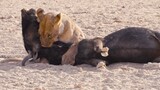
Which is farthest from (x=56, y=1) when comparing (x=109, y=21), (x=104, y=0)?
(x=109, y=21)

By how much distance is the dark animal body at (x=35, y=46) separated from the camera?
8.11 meters

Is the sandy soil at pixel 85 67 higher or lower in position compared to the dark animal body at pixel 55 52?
lower

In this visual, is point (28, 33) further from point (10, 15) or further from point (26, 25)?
point (10, 15)

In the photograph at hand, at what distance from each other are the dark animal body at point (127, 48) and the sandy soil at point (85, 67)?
12 centimetres

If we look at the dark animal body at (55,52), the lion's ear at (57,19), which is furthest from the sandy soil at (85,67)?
the lion's ear at (57,19)

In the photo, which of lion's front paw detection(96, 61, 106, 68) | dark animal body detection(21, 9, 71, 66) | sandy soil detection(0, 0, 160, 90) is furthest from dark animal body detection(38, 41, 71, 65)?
lion's front paw detection(96, 61, 106, 68)

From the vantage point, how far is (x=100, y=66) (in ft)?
25.1

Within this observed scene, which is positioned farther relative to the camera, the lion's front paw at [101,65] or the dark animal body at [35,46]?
the dark animal body at [35,46]

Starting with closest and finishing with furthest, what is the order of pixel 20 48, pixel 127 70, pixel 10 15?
pixel 127 70 < pixel 20 48 < pixel 10 15

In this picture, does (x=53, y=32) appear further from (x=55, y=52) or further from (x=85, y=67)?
(x=85, y=67)

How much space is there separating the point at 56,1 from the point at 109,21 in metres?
4.64

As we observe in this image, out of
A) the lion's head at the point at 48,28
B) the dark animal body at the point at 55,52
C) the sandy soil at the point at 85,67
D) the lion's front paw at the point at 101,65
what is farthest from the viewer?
the dark animal body at the point at 55,52

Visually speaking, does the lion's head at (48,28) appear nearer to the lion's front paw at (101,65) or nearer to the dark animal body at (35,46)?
the dark animal body at (35,46)

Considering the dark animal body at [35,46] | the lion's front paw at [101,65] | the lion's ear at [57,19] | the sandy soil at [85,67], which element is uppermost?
the lion's ear at [57,19]
